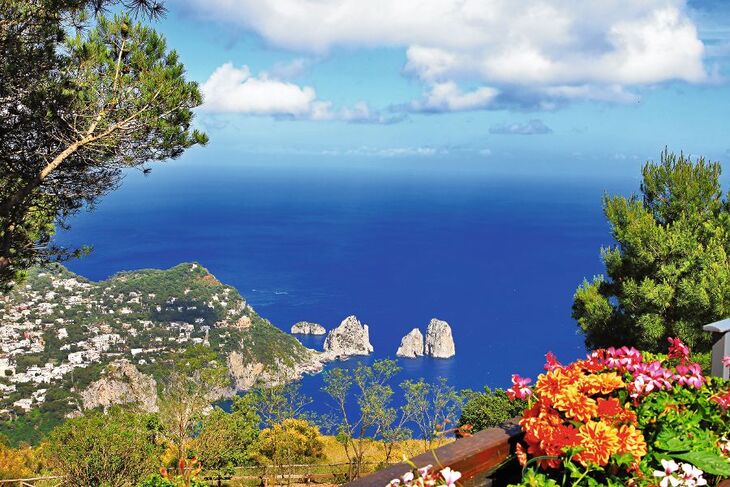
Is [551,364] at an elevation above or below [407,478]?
above

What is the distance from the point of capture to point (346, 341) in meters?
53.8

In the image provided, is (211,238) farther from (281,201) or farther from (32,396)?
(32,396)

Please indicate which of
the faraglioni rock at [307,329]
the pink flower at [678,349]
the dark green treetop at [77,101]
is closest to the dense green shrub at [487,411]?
the dark green treetop at [77,101]

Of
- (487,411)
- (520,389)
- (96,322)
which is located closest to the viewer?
(520,389)

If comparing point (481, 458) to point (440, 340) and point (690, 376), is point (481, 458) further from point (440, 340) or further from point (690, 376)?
point (440, 340)

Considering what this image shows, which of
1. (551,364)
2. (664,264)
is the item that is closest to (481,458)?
(551,364)

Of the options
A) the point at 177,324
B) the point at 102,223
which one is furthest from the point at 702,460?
the point at 102,223

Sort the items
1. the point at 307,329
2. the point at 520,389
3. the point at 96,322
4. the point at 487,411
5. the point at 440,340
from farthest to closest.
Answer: the point at 307,329, the point at 440,340, the point at 96,322, the point at 487,411, the point at 520,389

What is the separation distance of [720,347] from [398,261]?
8750cm

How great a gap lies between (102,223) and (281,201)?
54.7 metres

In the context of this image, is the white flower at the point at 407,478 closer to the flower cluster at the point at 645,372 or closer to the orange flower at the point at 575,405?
the orange flower at the point at 575,405

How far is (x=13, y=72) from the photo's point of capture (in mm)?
4691

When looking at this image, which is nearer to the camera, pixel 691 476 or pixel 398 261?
pixel 691 476

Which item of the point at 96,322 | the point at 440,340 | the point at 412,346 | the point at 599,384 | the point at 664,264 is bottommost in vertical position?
the point at 412,346
